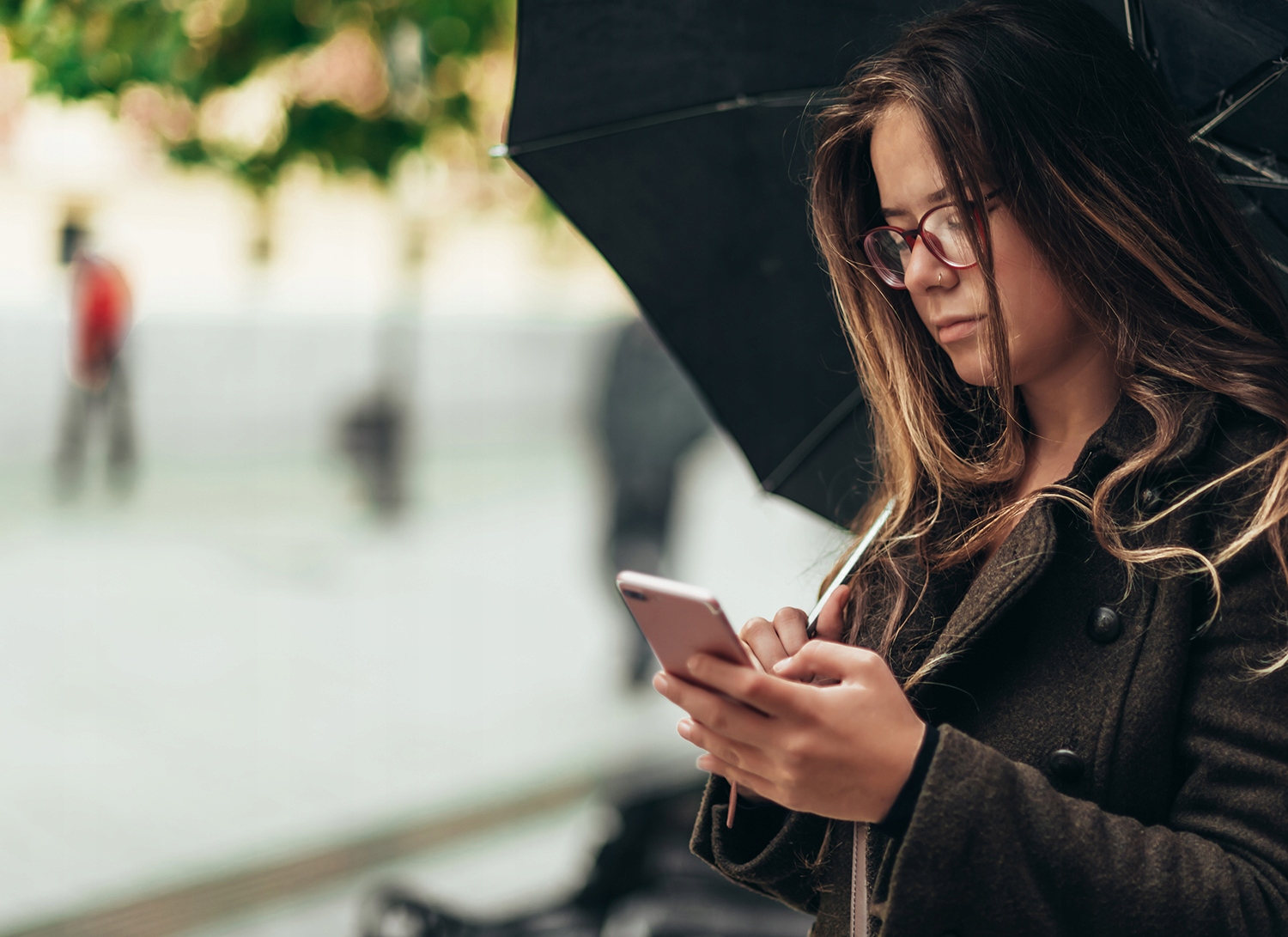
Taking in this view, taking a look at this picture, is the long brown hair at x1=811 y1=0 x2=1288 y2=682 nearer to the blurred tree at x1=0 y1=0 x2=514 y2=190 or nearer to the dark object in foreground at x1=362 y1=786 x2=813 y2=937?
the dark object in foreground at x1=362 y1=786 x2=813 y2=937

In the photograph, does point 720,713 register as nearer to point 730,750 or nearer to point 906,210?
point 730,750

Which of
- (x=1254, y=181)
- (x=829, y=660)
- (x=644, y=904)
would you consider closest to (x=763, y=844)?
(x=829, y=660)

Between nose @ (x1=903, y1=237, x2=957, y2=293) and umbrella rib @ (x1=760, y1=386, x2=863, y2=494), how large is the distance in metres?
0.74

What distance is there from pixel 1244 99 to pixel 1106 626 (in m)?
0.80

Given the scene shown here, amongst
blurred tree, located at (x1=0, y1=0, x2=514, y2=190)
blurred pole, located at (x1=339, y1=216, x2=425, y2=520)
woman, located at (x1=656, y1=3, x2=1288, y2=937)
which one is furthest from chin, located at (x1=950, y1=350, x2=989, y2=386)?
→ blurred pole, located at (x1=339, y1=216, x2=425, y2=520)

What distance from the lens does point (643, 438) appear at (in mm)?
6289

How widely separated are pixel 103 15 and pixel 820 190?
2.96 metres

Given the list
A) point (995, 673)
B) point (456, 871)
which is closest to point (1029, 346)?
point (995, 673)

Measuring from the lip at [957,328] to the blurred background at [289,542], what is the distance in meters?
0.54

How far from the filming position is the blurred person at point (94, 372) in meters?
10.6

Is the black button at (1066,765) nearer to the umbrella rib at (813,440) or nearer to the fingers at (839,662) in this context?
the fingers at (839,662)

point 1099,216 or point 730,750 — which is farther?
point 1099,216

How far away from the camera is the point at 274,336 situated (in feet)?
52.6

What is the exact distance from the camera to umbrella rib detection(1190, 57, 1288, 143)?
1.60 metres
